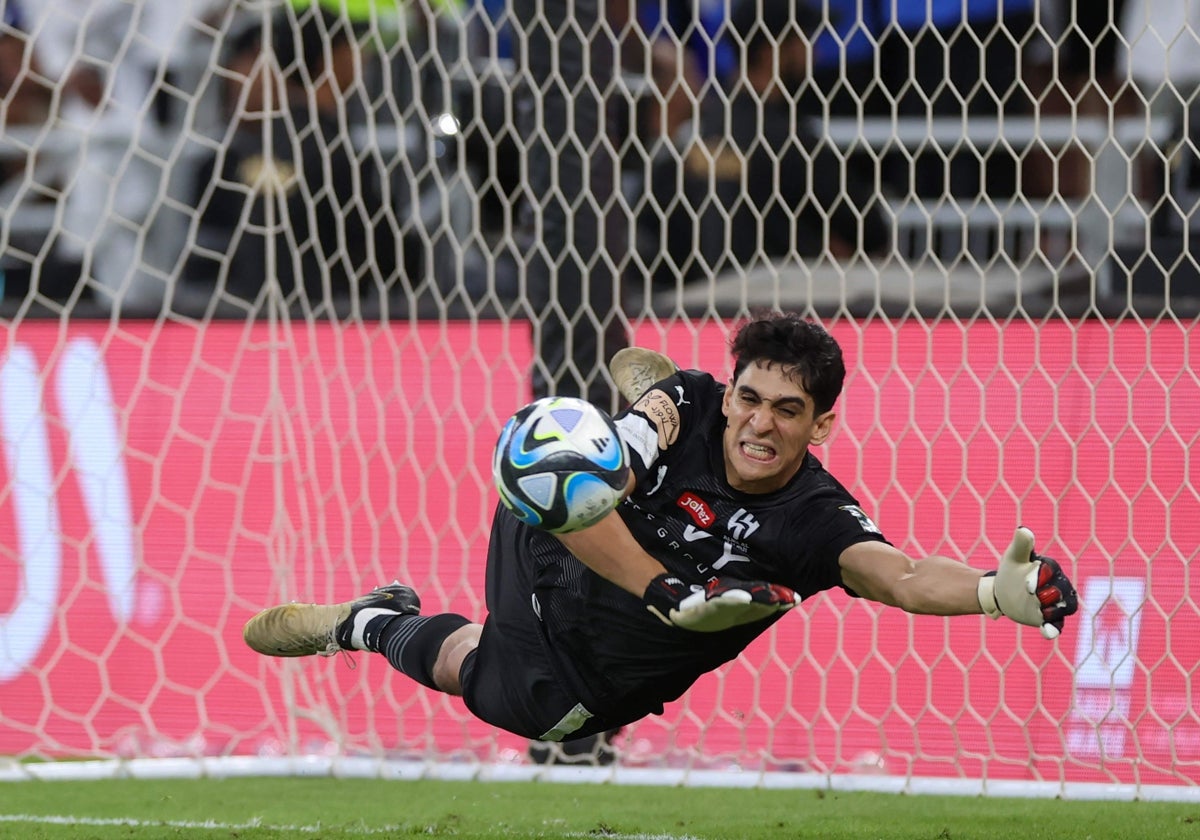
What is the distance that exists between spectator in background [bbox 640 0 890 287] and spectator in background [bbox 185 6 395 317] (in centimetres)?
139

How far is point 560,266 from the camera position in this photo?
732cm

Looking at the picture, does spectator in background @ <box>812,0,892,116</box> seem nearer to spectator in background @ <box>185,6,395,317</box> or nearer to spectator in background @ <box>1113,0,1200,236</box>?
spectator in background @ <box>1113,0,1200,236</box>

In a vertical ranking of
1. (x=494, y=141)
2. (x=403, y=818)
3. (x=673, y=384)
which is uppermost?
(x=494, y=141)

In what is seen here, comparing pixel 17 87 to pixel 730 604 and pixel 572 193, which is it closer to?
pixel 572 193

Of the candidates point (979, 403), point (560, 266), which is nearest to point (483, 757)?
point (560, 266)

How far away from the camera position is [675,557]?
16.0 ft

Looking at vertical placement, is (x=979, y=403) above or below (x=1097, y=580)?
above

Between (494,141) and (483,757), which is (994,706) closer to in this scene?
(483,757)

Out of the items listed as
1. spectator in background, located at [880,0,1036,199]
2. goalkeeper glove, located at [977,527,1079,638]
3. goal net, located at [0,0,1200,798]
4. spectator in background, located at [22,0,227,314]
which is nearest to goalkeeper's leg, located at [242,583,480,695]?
goal net, located at [0,0,1200,798]

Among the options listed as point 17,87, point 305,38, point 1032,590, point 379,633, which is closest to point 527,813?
point 379,633

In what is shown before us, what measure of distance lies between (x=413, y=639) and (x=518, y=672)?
0.48m

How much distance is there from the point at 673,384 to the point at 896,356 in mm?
2428

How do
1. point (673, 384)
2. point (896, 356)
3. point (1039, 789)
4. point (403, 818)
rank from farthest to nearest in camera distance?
point (896, 356), point (1039, 789), point (403, 818), point (673, 384)

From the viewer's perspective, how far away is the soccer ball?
13.6ft
